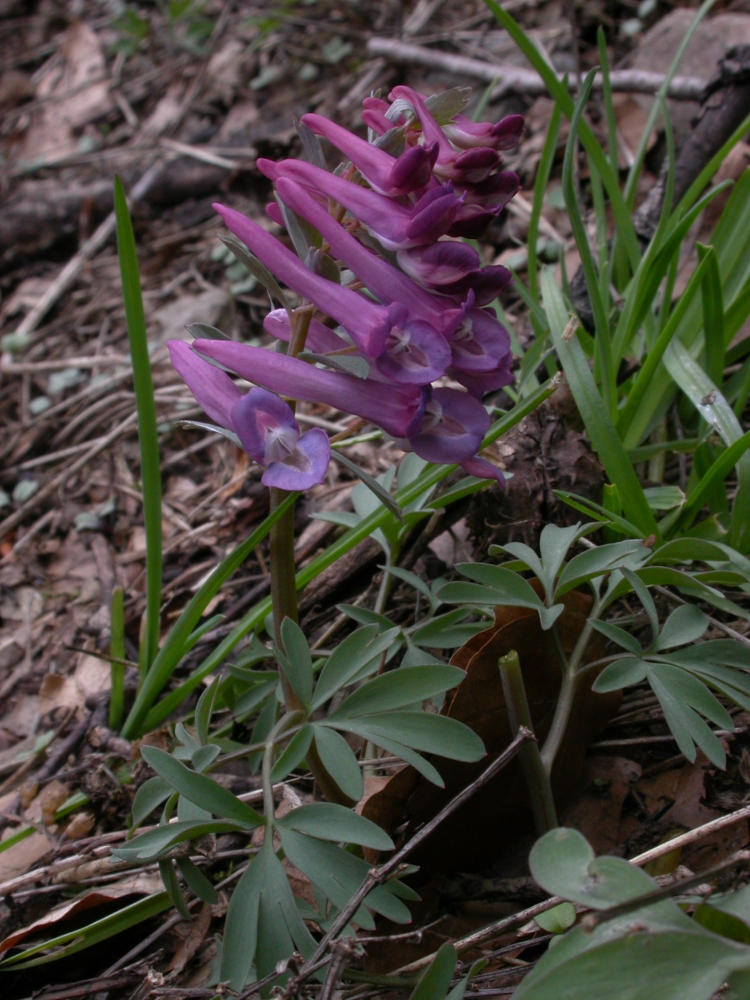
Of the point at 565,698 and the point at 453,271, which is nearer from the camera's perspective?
the point at 453,271

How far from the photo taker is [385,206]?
1.08m

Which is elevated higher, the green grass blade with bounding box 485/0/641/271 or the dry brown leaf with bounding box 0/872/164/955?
the green grass blade with bounding box 485/0/641/271

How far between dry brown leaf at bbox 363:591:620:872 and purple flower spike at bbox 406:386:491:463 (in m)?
0.30

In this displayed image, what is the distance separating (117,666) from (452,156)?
1406mm

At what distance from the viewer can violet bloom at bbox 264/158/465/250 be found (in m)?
1.00

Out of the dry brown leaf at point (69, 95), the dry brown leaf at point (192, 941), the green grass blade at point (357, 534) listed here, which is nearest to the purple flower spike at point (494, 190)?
the green grass blade at point (357, 534)

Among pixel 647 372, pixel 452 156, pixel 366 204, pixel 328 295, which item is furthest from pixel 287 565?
pixel 647 372

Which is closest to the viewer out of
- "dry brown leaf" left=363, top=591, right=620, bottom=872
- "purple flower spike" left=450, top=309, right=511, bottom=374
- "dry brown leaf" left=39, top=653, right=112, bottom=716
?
"purple flower spike" left=450, top=309, right=511, bottom=374

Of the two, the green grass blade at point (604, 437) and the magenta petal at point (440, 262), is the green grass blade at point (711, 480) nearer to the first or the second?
the green grass blade at point (604, 437)

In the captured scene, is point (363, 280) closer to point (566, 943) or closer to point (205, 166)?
point (566, 943)

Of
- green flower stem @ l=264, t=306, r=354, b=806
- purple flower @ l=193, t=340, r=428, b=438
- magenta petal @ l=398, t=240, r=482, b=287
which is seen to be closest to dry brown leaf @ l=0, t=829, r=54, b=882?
green flower stem @ l=264, t=306, r=354, b=806

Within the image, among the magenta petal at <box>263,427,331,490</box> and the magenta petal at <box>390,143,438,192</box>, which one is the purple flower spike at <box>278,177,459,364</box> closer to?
the magenta petal at <box>390,143,438,192</box>

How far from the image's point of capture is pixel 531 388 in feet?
6.27

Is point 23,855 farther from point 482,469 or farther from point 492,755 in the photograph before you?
point 482,469
